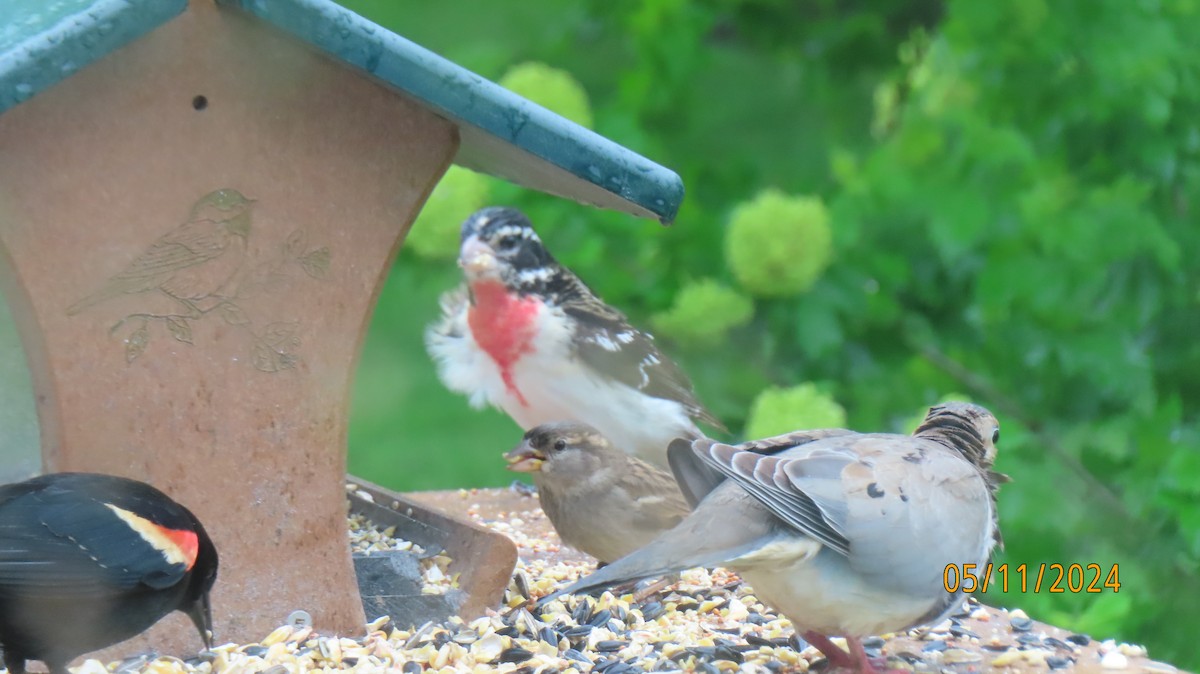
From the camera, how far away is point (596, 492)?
3740 millimetres

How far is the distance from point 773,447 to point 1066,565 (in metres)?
1.65

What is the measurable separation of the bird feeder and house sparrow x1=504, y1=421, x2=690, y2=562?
3.20 ft

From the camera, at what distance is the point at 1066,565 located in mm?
4227

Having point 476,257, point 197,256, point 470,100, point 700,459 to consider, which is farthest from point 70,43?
point 476,257

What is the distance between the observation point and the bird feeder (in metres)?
2.50

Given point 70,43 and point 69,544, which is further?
point 69,544

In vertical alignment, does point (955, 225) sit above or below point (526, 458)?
above

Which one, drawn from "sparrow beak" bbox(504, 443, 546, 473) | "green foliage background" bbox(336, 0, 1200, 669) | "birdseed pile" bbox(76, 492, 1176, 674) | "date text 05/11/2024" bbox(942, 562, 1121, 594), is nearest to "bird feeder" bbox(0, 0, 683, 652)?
"birdseed pile" bbox(76, 492, 1176, 674)

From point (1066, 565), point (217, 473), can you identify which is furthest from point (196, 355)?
point (1066, 565)

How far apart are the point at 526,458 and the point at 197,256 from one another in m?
1.45

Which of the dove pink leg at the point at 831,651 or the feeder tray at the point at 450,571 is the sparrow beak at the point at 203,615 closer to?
the feeder tray at the point at 450,571

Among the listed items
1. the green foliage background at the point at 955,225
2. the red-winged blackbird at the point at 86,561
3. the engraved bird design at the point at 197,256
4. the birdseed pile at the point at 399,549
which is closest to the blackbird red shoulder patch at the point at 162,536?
the red-winged blackbird at the point at 86,561

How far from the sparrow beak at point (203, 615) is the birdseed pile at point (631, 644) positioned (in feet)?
0.15

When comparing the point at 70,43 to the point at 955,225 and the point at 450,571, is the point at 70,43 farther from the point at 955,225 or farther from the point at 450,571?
the point at 955,225
